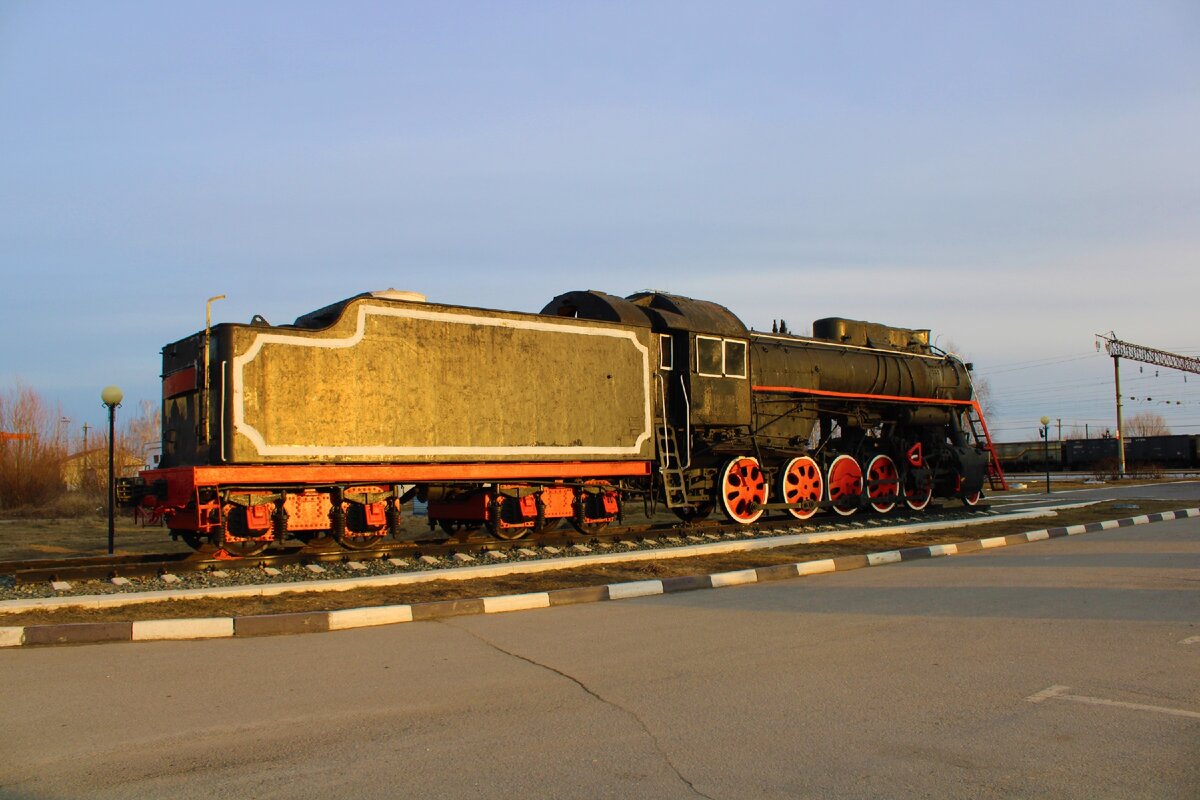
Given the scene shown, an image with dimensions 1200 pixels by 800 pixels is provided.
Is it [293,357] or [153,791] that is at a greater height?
[293,357]

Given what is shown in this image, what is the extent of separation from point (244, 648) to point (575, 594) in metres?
2.89

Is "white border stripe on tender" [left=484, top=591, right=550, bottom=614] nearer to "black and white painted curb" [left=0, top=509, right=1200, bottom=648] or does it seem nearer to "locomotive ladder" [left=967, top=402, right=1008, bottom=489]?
"black and white painted curb" [left=0, top=509, right=1200, bottom=648]

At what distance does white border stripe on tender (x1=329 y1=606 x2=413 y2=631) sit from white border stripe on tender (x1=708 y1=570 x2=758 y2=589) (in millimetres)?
3059

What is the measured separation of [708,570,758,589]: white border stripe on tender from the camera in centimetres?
907

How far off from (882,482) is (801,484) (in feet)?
7.58

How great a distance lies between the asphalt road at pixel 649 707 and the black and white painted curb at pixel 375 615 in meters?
0.22

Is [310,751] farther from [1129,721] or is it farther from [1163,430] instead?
[1163,430]

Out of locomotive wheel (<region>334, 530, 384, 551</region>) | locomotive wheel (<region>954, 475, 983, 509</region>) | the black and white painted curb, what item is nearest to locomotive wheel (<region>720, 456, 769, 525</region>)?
the black and white painted curb

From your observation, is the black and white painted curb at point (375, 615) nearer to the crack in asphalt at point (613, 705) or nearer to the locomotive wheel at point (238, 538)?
the crack in asphalt at point (613, 705)

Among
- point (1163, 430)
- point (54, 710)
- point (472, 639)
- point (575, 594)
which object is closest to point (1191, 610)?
point (575, 594)

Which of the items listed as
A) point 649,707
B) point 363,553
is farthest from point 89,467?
point 649,707

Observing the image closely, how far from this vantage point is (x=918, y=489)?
1836 centimetres

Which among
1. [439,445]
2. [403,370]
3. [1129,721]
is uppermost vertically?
[403,370]

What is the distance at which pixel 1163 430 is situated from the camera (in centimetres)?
9819
